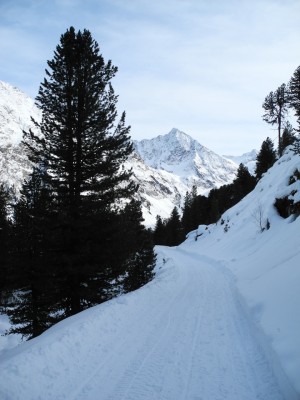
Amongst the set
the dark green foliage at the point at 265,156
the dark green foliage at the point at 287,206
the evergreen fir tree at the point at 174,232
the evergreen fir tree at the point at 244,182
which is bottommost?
the evergreen fir tree at the point at 174,232

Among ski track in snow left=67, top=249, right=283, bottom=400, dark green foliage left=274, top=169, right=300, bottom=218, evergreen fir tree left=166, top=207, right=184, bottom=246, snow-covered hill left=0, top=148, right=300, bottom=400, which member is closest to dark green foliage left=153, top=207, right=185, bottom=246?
evergreen fir tree left=166, top=207, right=184, bottom=246

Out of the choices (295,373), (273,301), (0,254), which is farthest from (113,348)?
(0,254)

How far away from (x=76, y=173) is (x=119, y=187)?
2076 millimetres

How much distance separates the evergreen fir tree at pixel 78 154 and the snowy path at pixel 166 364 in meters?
3.37

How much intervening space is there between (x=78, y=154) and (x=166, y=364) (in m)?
9.16

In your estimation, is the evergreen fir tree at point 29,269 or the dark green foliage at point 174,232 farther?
the dark green foliage at point 174,232

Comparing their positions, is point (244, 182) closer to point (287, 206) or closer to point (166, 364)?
point (287, 206)

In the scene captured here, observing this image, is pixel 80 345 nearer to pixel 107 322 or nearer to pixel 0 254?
pixel 107 322

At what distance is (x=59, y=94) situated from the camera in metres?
12.3

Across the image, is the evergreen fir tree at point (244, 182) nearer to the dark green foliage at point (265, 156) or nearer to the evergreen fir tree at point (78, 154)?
the dark green foliage at point (265, 156)

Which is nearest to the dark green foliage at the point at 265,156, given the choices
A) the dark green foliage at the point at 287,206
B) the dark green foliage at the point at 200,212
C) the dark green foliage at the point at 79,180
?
the dark green foliage at the point at 200,212

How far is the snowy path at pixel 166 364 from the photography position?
5.14 metres

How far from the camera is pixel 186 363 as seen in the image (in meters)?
6.12

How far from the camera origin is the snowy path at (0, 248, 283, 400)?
514 cm
